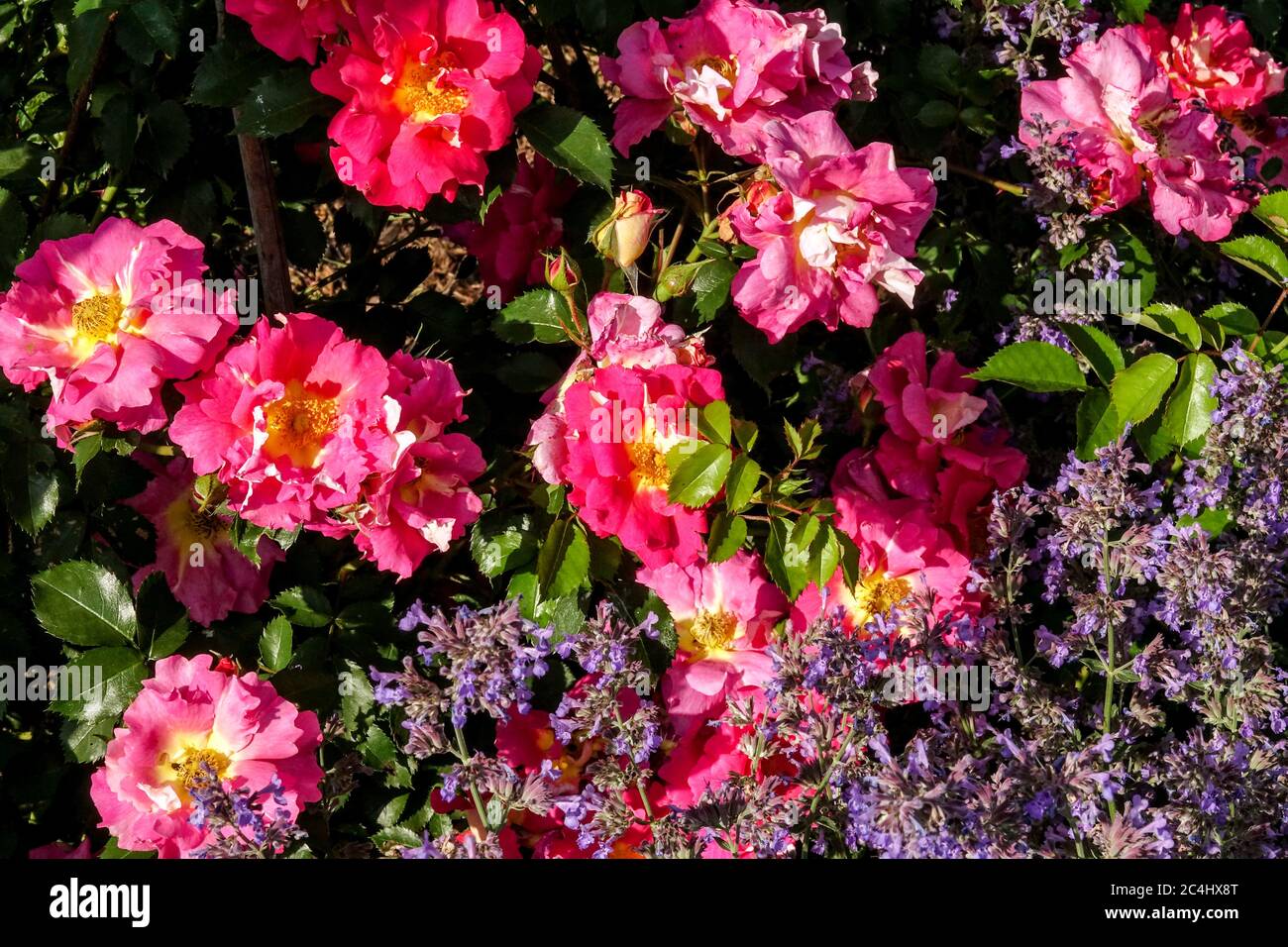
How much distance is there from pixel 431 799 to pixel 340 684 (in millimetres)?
227

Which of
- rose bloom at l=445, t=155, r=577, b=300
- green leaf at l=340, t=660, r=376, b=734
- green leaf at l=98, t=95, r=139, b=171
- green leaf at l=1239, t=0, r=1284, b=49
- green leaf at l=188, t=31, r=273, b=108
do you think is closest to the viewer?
green leaf at l=188, t=31, r=273, b=108

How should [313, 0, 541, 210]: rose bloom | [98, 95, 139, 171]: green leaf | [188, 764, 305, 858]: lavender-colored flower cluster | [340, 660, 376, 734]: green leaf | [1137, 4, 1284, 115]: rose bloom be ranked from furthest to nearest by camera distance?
[1137, 4, 1284, 115]: rose bloom → [98, 95, 139, 171]: green leaf → [340, 660, 376, 734]: green leaf → [313, 0, 541, 210]: rose bloom → [188, 764, 305, 858]: lavender-colored flower cluster

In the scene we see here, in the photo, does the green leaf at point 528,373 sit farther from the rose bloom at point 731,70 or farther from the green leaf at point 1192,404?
the green leaf at point 1192,404

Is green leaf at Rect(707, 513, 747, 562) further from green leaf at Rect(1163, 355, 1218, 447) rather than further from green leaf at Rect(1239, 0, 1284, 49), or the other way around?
green leaf at Rect(1239, 0, 1284, 49)

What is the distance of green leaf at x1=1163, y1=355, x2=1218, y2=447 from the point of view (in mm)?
1997

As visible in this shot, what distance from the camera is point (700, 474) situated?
1.79 meters

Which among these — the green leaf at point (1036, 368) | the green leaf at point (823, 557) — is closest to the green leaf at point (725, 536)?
the green leaf at point (823, 557)

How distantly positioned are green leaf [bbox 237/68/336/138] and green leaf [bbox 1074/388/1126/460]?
1205 mm

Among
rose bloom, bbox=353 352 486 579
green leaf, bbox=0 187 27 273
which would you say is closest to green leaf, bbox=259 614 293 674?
rose bloom, bbox=353 352 486 579

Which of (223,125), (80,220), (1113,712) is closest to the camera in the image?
(1113,712)

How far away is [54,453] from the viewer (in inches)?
80.4

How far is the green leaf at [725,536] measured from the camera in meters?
1.86
